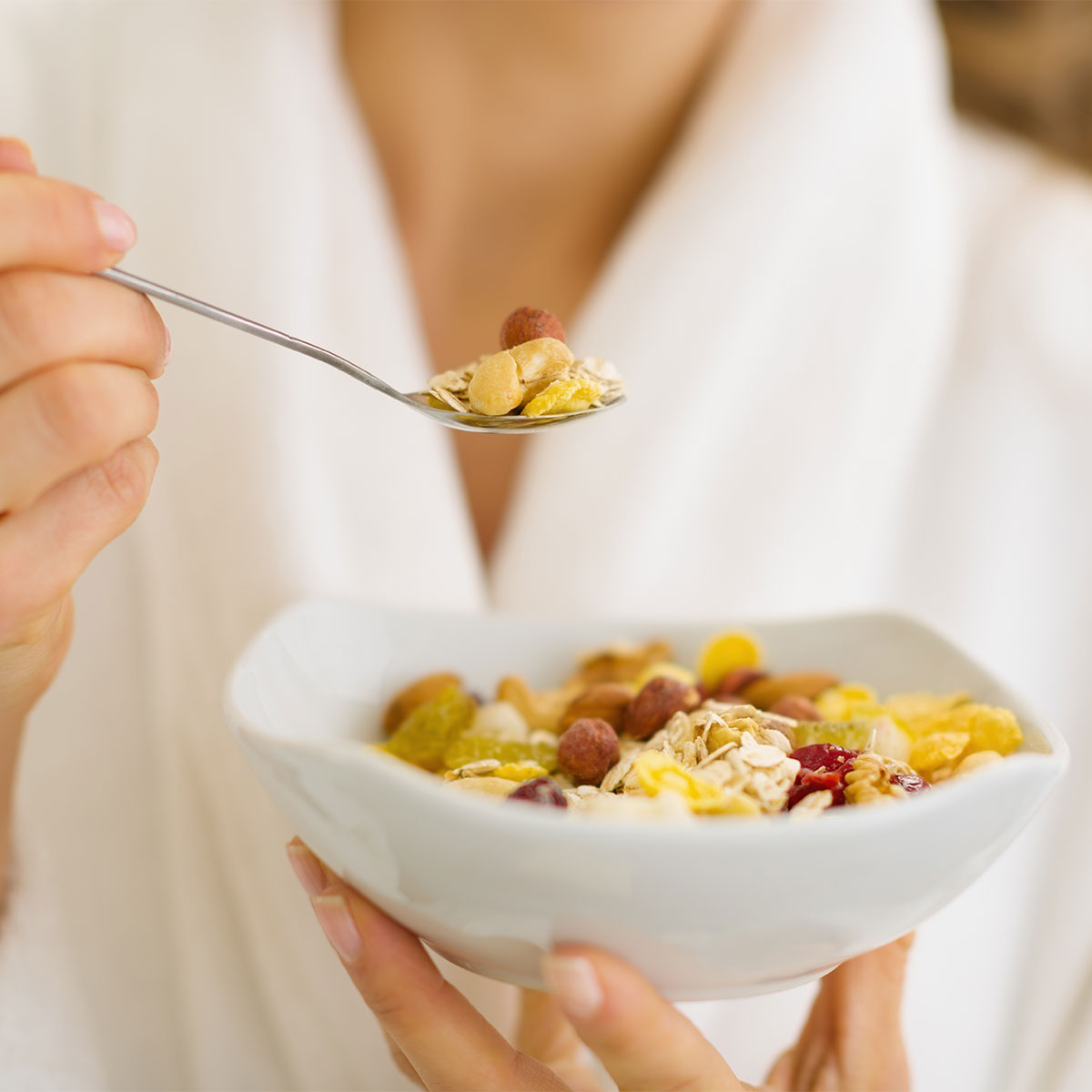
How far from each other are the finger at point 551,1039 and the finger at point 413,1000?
15cm

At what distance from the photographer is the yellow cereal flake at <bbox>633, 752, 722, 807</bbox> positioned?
298mm

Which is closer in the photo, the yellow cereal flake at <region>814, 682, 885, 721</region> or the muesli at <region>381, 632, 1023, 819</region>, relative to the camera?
the muesli at <region>381, 632, 1023, 819</region>

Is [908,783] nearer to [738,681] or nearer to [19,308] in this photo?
[738,681]

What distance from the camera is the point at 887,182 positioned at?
0.80 m

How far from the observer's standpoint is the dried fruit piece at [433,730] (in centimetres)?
42

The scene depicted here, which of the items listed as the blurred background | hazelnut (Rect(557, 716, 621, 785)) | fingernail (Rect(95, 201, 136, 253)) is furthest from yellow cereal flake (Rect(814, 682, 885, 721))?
the blurred background

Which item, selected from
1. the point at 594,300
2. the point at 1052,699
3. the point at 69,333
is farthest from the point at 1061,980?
the point at 69,333

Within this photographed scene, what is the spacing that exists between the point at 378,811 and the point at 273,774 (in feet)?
0.16

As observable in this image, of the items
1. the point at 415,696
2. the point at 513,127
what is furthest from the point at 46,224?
the point at 513,127

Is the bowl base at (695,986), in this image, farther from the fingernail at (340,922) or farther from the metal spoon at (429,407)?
the metal spoon at (429,407)

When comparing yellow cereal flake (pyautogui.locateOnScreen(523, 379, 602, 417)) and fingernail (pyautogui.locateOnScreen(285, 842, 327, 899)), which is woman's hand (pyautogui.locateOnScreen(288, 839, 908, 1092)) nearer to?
fingernail (pyautogui.locateOnScreen(285, 842, 327, 899))

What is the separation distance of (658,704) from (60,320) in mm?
256

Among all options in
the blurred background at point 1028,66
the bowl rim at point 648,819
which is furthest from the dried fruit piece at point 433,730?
the blurred background at point 1028,66

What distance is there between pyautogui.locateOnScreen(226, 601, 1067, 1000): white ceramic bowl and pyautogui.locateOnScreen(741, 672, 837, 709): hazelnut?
0.09 meters
